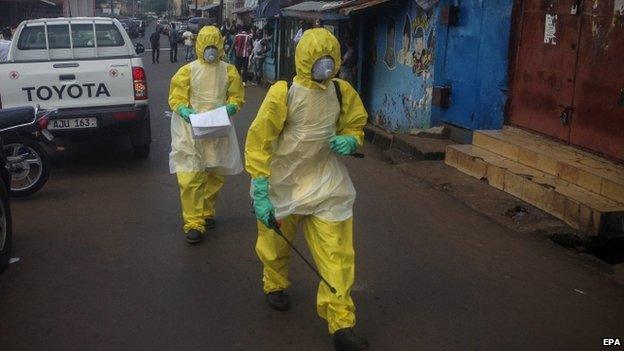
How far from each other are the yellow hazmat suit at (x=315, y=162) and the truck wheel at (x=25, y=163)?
14.1 feet

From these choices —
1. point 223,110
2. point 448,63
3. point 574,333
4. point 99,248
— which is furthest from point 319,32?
point 448,63

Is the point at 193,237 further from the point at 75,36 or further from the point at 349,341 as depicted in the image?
the point at 75,36

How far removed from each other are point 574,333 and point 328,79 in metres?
2.15

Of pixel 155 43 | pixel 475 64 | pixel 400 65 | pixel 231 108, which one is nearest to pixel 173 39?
pixel 155 43

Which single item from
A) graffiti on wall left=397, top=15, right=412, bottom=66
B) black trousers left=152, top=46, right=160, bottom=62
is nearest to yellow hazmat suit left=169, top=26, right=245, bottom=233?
graffiti on wall left=397, top=15, right=412, bottom=66

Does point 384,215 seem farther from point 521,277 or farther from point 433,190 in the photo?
point 521,277

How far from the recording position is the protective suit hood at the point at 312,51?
12.3 ft

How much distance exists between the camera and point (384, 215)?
22.3ft

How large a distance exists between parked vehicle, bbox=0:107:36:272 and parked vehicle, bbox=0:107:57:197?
0.29 meters

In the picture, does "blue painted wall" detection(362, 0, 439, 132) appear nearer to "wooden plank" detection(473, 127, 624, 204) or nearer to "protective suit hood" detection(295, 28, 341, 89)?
"wooden plank" detection(473, 127, 624, 204)

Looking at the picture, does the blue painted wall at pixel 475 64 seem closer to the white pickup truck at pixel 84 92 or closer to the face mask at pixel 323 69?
the white pickup truck at pixel 84 92

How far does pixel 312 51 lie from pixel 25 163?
15.8 ft

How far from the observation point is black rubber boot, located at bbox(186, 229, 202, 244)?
5.73m

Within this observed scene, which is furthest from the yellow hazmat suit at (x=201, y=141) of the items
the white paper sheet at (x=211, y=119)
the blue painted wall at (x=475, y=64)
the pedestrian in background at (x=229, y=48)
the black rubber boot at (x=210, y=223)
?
the pedestrian in background at (x=229, y=48)
